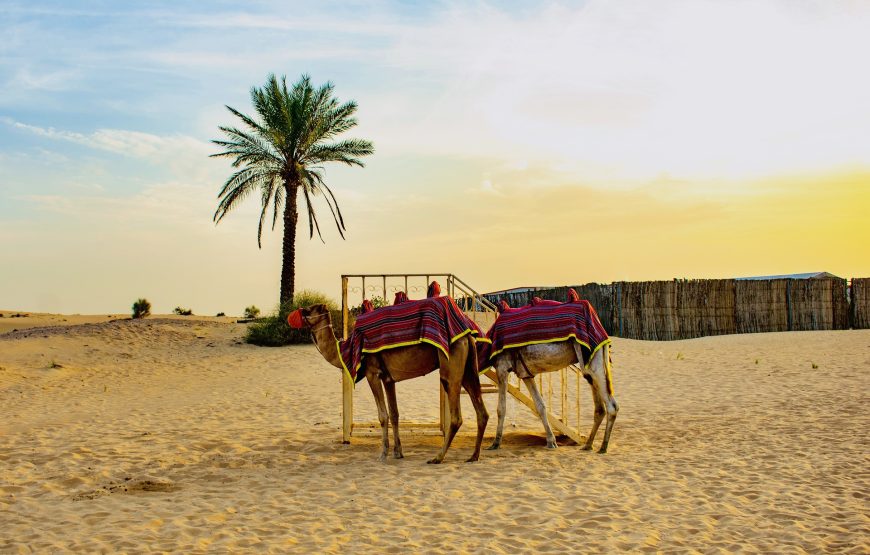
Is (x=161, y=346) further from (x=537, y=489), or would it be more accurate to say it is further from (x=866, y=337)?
(x=866, y=337)

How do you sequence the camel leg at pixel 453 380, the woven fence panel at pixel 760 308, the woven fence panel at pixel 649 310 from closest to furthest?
the camel leg at pixel 453 380 → the woven fence panel at pixel 649 310 → the woven fence panel at pixel 760 308

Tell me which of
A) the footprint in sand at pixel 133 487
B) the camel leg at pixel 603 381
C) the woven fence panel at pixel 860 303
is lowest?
the footprint in sand at pixel 133 487

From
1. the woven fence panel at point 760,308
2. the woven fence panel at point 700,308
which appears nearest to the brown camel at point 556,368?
the woven fence panel at point 700,308

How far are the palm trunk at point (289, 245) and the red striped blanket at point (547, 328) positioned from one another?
19.7m

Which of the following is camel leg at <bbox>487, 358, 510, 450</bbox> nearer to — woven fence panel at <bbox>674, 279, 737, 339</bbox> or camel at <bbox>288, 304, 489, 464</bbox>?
camel at <bbox>288, 304, 489, 464</bbox>

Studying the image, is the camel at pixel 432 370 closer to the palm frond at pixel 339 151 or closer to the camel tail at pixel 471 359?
the camel tail at pixel 471 359

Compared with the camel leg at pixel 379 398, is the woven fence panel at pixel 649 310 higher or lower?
higher

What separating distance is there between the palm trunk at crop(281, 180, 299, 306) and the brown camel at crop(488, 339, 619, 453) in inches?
773

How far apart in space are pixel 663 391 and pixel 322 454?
31.8 ft

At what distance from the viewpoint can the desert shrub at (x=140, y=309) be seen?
44.8m

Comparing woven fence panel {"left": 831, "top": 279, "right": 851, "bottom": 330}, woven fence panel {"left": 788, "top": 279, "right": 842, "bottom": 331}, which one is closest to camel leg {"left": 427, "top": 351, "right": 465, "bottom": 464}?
woven fence panel {"left": 788, "top": 279, "right": 842, "bottom": 331}

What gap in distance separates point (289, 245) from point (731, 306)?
17000mm

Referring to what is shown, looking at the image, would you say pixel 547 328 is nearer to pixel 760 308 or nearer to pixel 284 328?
pixel 284 328

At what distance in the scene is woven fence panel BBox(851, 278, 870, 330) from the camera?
100ft
